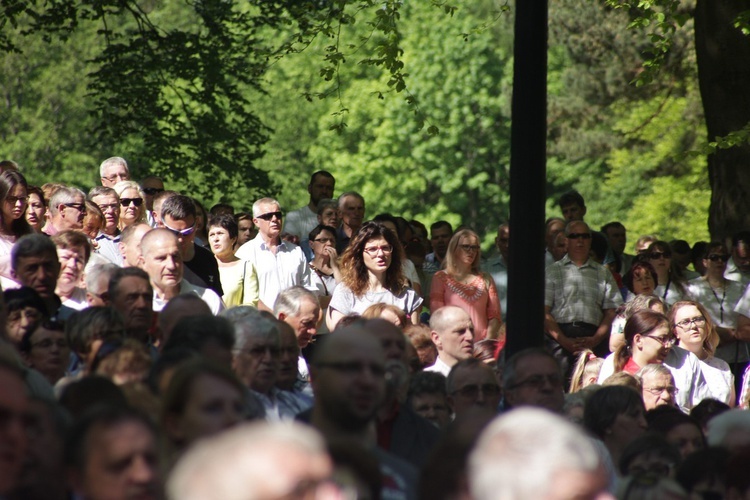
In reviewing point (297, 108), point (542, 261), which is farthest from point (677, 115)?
point (542, 261)

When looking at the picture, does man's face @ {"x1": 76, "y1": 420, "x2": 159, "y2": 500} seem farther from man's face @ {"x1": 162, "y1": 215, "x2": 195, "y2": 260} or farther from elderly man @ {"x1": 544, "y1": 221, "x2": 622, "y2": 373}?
elderly man @ {"x1": 544, "y1": 221, "x2": 622, "y2": 373}

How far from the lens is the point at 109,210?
37.9 ft

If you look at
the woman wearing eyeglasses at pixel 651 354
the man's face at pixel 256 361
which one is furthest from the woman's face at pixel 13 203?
the woman wearing eyeglasses at pixel 651 354

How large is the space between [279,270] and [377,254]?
133 cm

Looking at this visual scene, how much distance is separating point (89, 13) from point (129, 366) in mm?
12422

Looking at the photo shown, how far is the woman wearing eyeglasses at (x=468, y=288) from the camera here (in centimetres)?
1202

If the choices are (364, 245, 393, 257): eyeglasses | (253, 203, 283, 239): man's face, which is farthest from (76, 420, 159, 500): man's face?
(253, 203, 283, 239): man's face

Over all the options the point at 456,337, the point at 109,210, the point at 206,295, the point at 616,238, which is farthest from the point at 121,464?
the point at 616,238

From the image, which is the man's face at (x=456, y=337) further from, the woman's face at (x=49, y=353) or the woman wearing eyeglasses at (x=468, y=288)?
the woman's face at (x=49, y=353)

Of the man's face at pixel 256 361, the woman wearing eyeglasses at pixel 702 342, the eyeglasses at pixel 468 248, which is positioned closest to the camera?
the man's face at pixel 256 361

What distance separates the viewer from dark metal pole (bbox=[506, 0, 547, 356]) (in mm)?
7160

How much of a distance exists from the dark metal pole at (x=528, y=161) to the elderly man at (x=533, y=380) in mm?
386

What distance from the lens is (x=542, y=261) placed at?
23.7 ft

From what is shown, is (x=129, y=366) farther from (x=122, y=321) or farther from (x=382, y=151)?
(x=382, y=151)
